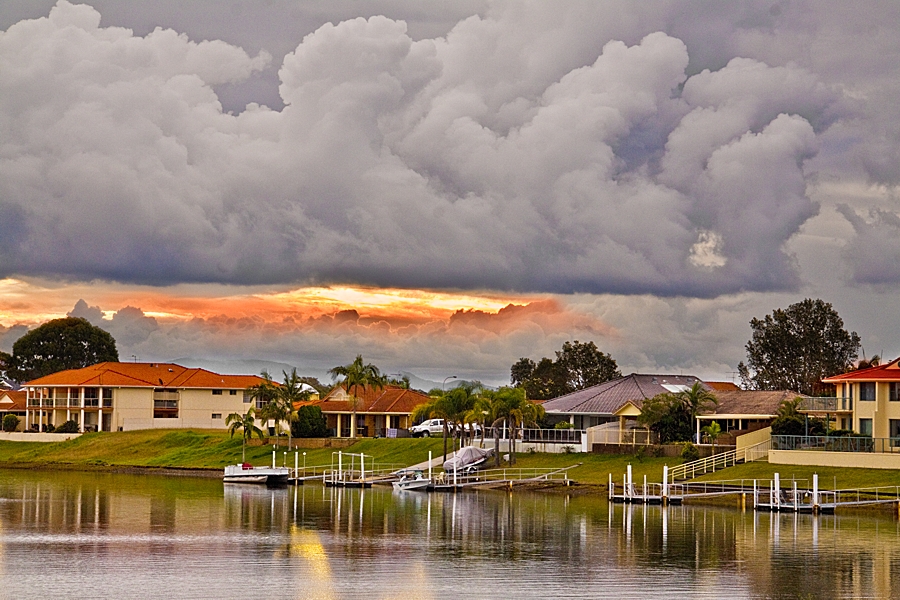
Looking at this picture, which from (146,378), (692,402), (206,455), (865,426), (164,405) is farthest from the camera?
(146,378)

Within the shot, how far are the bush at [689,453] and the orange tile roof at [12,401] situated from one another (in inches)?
3770

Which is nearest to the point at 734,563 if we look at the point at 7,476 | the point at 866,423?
the point at 866,423

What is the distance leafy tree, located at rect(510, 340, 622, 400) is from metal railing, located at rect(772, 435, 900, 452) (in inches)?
3315

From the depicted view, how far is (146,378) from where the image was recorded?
15188 cm

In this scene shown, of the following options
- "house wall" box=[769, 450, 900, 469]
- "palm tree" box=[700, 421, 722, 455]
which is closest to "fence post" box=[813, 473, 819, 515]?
"house wall" box=[769, 450, 900, 469]

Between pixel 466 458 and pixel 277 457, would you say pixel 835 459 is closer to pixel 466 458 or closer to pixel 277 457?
pixel 466 458

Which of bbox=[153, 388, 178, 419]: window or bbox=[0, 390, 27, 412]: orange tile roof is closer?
Result: bbox=[153, 388, 178, 419]: window

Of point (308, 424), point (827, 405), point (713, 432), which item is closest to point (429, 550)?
point (713, 432)

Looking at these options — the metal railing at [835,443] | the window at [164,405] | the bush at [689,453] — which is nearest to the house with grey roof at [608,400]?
the bush at [689,453]

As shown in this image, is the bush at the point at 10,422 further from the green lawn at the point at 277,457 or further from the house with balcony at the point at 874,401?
the house with balcony at the point at 874,401

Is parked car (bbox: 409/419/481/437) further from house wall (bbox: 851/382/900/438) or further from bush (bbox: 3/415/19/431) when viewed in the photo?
bush (bbox: 3/415/19/431)

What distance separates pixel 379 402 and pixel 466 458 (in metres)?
37.4

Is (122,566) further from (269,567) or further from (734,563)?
(734,563)

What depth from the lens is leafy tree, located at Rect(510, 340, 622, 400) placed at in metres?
170
